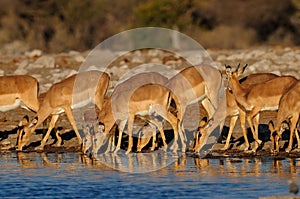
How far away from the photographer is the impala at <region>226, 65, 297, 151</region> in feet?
53.4

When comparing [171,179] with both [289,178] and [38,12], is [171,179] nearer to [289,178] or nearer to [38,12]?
[289,178]

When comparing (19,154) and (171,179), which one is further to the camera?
(19,154)

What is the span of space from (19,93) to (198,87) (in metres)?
3.57

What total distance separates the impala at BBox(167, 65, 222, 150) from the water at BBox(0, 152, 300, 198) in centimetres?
223

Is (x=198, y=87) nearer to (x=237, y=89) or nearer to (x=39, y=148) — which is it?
(x=237, y=89)

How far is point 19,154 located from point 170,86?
3246 millimetres

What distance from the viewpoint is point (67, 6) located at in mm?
40438

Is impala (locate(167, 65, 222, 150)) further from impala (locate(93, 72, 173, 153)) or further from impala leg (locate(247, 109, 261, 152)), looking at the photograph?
impala leg (locate(247, 109, 261, 152))

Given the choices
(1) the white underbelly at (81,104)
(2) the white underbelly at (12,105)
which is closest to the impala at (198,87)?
(1) the white underbelly at (81,104)

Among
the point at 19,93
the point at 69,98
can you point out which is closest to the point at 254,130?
the point at 69,98

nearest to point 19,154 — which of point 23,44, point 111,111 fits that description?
point 111,111

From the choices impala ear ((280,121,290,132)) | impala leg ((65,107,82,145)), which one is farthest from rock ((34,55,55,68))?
impala ear ((280,121,290,132))

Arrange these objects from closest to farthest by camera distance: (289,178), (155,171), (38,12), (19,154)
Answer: (289,178) < (155,171) < (19,154) < (38,12)

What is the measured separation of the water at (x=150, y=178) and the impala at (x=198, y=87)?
2.23 m
